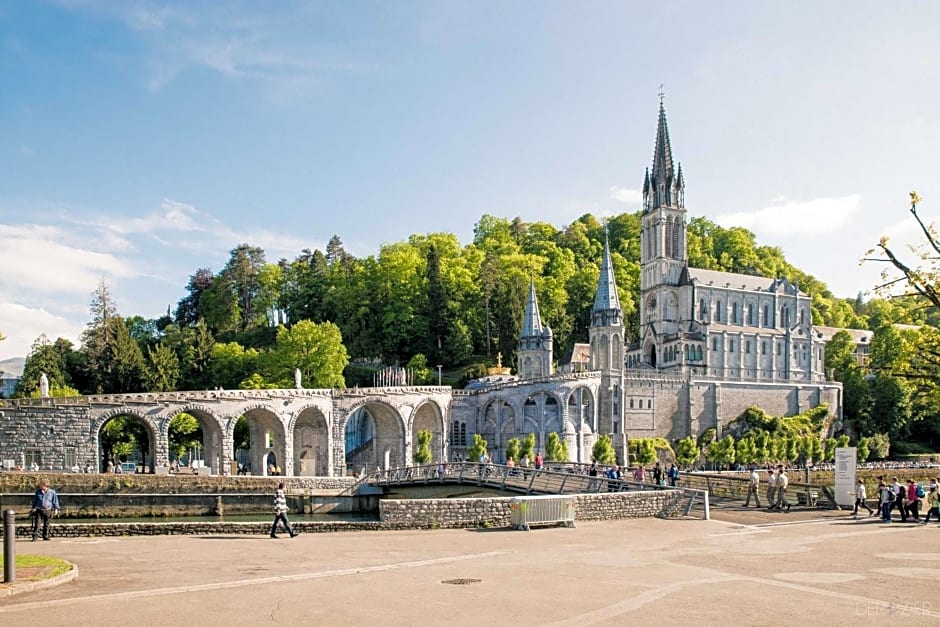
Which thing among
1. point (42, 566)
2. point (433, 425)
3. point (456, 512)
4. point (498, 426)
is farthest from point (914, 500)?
point (498, 426)

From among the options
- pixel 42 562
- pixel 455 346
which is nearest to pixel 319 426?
pixel 455 346

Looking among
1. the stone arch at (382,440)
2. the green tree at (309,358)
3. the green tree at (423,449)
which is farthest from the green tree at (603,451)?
the green tree at (309,358)

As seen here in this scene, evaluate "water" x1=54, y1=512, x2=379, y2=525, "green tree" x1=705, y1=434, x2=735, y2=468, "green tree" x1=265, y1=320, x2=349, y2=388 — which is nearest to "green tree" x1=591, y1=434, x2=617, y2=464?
"green tree" x1=705, y1=434, x2=735, y2=468

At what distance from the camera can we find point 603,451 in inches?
2431

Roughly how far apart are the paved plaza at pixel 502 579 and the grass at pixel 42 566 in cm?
32

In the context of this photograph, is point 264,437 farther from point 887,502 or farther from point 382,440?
point 887,502

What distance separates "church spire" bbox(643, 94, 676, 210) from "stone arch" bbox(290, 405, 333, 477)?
1837 inches

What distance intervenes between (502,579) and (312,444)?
43.8 m

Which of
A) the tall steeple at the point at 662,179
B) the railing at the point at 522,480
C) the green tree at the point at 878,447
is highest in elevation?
the tall steeple at the point at 662,179

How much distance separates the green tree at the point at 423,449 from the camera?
188ft

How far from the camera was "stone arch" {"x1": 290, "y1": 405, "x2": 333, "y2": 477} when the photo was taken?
178 ft

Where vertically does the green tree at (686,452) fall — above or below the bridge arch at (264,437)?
below

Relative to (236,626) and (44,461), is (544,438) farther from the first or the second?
(236,626)

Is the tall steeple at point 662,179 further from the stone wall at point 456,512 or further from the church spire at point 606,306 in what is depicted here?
the stone wall at point 456,512
